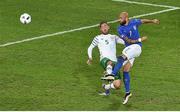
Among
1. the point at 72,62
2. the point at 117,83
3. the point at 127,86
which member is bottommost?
the point at 127,86

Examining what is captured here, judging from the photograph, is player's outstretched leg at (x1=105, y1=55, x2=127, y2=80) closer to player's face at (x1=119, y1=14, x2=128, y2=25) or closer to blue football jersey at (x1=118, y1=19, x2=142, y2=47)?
blue football jersey at (x1=118, y1=19, x2=142, y2=47)

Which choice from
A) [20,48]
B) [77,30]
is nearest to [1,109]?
[20,48]

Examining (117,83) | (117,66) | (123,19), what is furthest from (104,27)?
(117,83)

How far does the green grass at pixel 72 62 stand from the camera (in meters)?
19.2

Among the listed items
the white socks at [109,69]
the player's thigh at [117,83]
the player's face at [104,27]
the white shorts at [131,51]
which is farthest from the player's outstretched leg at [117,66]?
the player's face at [104,27]

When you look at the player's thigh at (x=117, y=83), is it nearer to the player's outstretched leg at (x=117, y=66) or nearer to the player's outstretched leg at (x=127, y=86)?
the player's outstretched leg at (x=117, y=66)

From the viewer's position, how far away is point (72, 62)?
23.0 m

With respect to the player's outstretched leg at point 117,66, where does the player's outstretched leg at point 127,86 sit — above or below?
below

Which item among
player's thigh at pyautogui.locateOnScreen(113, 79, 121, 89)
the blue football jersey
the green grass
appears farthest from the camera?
the green grass

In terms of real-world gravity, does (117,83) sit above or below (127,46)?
below

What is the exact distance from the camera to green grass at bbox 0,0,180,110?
1920 cm

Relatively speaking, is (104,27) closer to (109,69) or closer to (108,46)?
(108,46)

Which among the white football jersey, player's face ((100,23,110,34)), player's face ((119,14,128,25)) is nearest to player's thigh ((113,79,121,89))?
the white football jersey

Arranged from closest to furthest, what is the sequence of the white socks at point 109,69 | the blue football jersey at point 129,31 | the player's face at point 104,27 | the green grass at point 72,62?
the blue football jersey at point 129,31
the white socks at point 109,69
the green grass at point 72,62
the player's face at point 104,27
